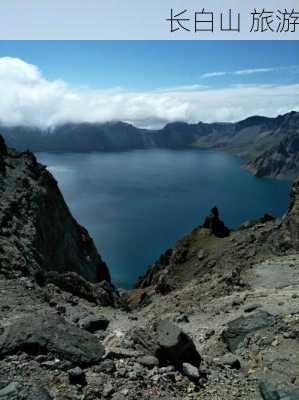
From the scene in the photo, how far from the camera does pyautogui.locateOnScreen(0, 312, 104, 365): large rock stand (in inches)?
494

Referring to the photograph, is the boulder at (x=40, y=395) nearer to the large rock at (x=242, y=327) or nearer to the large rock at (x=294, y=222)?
the large rock at (x=242, y=327)

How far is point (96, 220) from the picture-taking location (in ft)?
491

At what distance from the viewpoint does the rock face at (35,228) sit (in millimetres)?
31109

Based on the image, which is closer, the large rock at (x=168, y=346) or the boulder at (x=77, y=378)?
the boulder at (x=77, y=378)

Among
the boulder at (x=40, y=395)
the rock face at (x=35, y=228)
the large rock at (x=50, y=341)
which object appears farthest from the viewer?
the rock face at (x=35, y=228)

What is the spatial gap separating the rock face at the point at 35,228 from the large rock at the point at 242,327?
1122 centimetres

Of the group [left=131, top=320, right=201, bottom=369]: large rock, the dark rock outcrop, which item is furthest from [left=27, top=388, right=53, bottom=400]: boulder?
the dark rock outcrop

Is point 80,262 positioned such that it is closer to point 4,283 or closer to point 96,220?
point 4,283

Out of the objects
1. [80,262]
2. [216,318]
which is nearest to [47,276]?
[216,318]

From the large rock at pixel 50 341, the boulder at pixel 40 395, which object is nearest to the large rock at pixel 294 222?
the large rock at pixel 50 341

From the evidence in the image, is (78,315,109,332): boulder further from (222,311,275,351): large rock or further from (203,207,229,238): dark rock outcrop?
(203,207,229,238): dark rock outcrop

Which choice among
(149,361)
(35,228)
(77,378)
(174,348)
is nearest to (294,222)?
(35,228)

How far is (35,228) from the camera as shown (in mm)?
39281

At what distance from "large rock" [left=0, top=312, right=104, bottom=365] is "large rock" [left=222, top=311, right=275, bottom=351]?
5.15m
